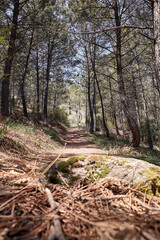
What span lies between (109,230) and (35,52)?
16147mm

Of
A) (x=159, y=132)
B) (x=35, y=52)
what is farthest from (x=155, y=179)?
(x=35, y=52)

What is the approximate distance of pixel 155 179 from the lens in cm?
128

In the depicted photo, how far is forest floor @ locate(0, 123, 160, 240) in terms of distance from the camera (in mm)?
639

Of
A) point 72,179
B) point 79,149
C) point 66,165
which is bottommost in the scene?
point 79,149

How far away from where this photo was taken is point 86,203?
100 centimetres

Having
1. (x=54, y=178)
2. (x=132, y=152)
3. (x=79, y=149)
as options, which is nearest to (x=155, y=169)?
(x=54, y=178)

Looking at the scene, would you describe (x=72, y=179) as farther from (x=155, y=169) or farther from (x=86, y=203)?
(x=155, y=169)

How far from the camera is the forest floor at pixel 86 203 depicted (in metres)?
0.64

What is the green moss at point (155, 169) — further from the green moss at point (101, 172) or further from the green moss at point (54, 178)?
the green moss at point (54, 178)

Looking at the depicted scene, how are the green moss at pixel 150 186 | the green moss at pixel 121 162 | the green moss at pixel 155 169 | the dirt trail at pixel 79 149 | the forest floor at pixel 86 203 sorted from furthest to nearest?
the dirt trail at pixel 79 149 < the green moss at pixel 121 162 < the green moss at pixel 155 169 < the green moss at pixel 150 186 < the forest floor at pixel 86 203

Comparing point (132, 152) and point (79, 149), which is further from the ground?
point (79, 149)

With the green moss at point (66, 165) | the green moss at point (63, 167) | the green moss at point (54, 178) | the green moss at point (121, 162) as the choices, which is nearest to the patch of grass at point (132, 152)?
the green moss at point (121, 162)

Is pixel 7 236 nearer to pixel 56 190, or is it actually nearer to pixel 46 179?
pixel 56 190

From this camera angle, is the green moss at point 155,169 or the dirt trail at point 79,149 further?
the dirt trail at point 79,149
